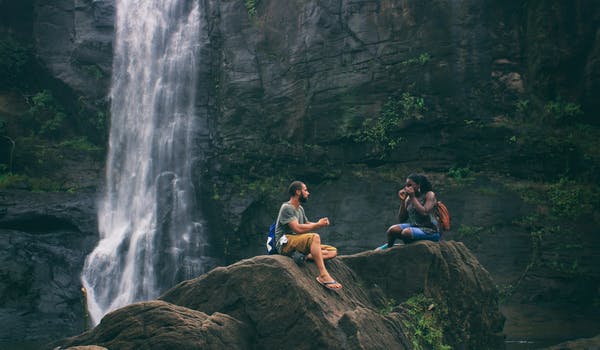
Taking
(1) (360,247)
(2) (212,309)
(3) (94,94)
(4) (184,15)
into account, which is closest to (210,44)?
(4) (184,15)

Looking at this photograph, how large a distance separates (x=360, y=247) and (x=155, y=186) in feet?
22.0

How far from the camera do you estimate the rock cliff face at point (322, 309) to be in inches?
290

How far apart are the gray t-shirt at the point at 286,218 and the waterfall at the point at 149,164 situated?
10051 mm

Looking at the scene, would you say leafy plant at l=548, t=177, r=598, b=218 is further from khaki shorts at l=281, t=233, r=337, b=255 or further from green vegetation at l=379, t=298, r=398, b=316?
khaki shorts at l=281, t=233, r=337, b=255

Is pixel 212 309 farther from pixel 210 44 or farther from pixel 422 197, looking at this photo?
pixel 210 44

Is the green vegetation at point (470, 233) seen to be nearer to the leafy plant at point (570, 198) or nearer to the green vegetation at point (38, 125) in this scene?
the leafy plant at point (570, 198)

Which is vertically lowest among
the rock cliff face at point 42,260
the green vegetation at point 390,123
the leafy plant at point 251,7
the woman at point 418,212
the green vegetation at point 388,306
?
the rock cliff face at point 42,260

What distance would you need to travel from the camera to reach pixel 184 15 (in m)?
20.4

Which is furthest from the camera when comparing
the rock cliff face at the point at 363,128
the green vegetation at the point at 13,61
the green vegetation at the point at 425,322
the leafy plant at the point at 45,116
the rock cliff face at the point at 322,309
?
the green vegetation at the point at 13,61

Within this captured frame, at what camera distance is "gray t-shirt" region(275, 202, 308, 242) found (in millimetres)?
8172

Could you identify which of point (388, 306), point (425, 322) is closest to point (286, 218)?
point (388, 306)

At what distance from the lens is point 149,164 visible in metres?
19.2

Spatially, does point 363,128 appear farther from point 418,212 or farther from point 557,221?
point 418,212

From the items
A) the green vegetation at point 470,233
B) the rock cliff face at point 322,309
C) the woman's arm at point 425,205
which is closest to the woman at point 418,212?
the woman's arm at point 425,205
